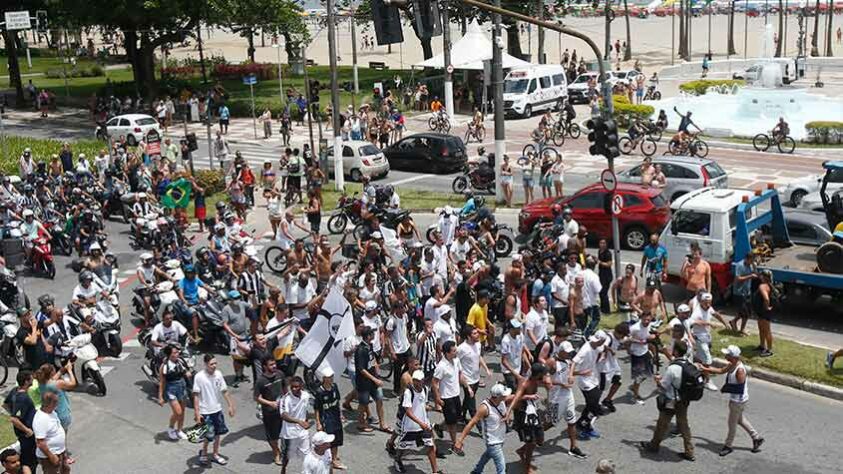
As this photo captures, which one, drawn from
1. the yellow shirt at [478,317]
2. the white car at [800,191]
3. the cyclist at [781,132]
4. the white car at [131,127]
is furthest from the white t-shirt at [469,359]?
the white car at [131,127]

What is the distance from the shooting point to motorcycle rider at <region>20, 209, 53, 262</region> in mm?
23078

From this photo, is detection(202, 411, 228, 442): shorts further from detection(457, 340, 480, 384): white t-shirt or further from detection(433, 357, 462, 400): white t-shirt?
detection(457, 340, 480, 384): white t-shirt

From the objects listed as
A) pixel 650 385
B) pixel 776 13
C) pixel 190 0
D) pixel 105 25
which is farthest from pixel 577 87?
pixel 776 13

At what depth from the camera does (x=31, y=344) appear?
1545cm

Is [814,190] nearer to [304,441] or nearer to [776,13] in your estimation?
[304,441]

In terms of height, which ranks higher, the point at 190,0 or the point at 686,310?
the point at 190,0

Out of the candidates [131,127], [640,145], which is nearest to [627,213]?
[640,145]

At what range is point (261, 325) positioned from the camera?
650 inches

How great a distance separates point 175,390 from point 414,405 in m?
3.61

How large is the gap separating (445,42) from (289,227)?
1058 inches

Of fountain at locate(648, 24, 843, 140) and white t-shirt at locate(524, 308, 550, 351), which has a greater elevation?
fountain at locate(648, 24, 843, 140)

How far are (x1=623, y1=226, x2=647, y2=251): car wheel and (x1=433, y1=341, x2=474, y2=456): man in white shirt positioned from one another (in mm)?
11422

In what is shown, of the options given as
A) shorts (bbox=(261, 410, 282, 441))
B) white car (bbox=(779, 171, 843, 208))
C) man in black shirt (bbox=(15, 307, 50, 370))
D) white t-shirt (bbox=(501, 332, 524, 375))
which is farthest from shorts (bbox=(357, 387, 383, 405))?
white car (bbox=(779, 171, 843, 208))

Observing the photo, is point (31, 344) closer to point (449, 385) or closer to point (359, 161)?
point (449, 385)
